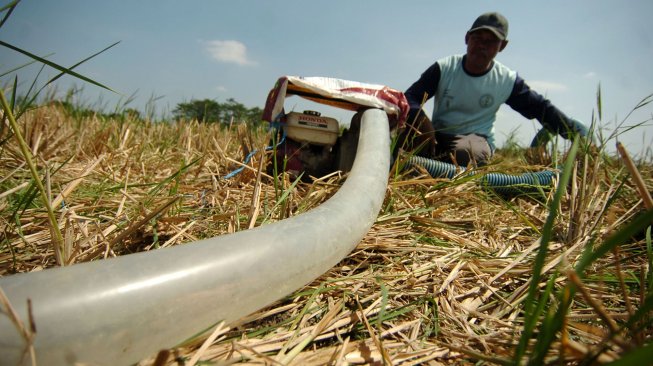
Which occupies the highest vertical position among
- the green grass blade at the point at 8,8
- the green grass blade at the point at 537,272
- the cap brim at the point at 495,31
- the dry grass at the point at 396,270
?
the cap brim at the point at 495,31

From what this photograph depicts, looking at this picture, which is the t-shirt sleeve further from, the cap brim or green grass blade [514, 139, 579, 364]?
green grass blade [514, 139, 579, 364]

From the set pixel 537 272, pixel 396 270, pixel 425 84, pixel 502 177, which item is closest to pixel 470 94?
pixel 425 84

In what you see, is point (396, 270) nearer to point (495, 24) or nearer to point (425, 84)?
point (425, 84)

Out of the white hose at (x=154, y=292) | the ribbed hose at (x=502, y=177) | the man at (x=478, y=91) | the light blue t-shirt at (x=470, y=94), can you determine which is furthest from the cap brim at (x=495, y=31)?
the white hose at (x=154, y=292)

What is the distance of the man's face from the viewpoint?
2645mm

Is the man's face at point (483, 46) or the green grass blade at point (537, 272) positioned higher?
the man's face at point (483, 46)

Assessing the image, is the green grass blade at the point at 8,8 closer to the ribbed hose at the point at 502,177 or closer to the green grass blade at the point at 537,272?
the green grass blade at the point at 537,272

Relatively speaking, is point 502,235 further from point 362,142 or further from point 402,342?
point 402,342

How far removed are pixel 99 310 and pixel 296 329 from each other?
0.97ft

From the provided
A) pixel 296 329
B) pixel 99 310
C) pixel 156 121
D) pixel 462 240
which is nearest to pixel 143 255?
pixel 99 310

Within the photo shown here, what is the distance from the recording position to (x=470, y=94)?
2.75 metres

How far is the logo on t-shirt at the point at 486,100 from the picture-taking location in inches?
109

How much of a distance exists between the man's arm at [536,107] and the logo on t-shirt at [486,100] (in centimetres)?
19

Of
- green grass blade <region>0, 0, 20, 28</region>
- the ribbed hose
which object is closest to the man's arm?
the ribbed hose
